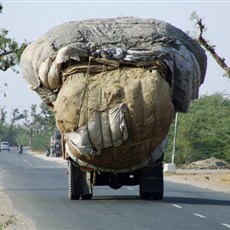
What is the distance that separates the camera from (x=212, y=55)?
143 ft

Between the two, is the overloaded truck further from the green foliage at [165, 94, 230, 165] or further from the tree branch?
the green foliage at [165, 94, 230, 165]

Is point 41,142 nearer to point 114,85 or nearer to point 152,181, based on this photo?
point 152,181

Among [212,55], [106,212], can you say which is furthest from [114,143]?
[212,55]

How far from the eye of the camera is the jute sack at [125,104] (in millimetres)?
22297

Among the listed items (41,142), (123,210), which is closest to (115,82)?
(123,210)

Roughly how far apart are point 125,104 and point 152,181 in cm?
352

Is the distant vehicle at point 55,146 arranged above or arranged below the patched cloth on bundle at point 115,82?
above

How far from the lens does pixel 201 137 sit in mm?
68125

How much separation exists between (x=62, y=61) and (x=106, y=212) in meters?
4.09

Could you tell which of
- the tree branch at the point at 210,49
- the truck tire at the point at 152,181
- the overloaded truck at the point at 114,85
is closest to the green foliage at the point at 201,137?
the tree branch at the point at 210,49

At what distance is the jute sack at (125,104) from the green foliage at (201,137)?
42.5m

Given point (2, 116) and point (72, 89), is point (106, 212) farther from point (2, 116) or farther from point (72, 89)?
point (2, 116)

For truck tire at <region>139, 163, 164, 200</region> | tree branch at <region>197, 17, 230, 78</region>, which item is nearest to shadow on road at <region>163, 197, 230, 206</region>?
truck tire at <region>139, 163, 164, 200</region>

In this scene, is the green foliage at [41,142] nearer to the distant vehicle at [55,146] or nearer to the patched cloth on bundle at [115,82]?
the distant vehicle at [55,146]
